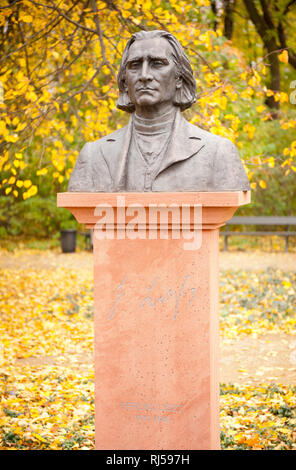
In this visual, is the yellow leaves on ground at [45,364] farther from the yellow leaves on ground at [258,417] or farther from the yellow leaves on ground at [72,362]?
the yellow leaves on ground at [258,417]

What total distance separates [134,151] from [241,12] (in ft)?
51.5

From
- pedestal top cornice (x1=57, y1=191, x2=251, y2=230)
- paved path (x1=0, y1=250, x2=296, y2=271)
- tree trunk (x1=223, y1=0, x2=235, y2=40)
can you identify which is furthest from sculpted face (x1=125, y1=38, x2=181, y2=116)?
tree trunk (x1=223, y1=0, x2=235, y2=40)

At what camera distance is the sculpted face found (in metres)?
3.60

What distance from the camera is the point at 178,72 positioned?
3.78 meters

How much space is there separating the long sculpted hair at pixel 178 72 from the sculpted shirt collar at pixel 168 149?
10cm

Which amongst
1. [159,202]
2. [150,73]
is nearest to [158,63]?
[150,73]

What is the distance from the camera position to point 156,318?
11.8 feet

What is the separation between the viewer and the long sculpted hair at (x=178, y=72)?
3.68 metres

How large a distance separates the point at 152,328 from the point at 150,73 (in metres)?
1.60

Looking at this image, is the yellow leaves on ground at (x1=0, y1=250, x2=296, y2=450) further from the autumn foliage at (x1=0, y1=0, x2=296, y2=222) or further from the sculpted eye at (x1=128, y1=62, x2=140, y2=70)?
the sculpted eye at (x1=128, y1=62, x2=140, y2=70)

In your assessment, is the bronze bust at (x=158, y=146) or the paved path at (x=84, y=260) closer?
the bronze bust at (x=158, y=146)

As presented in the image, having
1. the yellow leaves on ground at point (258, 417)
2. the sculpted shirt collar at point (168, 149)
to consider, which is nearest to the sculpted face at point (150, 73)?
the sculpted shirt collar at point (168, 149)

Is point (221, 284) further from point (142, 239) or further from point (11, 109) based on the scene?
point (142, 239)

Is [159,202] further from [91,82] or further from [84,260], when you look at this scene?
[84,260]
